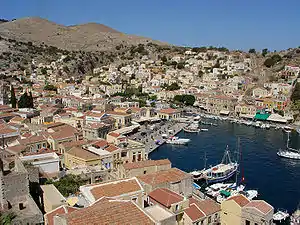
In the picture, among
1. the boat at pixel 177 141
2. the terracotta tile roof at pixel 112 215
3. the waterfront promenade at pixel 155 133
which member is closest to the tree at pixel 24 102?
the waterfront promenade at pixel 155 133

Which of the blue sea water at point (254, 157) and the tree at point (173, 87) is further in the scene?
the tree at point (173, 87)

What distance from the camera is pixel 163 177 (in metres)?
15.0

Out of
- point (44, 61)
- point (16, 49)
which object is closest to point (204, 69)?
point (44, 61)

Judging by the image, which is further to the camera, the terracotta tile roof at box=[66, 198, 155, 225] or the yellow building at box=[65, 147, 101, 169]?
the yellow building at box=[65, 147, 101, 169]

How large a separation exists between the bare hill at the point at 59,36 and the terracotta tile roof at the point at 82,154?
8913cm

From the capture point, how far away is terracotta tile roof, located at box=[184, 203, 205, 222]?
12.0 metres

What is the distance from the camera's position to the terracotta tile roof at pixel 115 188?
10.7m

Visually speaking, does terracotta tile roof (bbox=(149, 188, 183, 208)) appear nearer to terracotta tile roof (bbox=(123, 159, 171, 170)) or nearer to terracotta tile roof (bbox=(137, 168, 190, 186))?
terracotta tile roof (bbox=(137, 168, 190, 186))

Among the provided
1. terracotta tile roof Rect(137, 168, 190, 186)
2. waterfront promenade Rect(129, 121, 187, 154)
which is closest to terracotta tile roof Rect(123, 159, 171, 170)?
terracotta tile roof Rect(137, 168, 190, 186)

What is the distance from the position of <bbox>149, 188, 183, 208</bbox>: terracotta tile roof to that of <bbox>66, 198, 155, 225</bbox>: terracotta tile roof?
405 centimetres

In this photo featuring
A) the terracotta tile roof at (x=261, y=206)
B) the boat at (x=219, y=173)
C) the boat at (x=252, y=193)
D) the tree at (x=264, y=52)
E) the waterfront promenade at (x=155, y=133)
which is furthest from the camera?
the tree at (x=264, y=52)

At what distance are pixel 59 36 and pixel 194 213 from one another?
387 feet

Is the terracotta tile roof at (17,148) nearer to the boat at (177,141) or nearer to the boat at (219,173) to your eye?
the boat at (219,173)

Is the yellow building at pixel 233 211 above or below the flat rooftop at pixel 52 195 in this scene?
below
